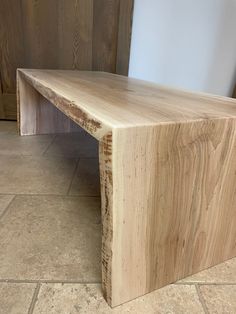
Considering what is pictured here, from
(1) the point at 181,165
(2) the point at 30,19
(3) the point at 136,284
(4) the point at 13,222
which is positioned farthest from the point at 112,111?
(2) the point at 30,19

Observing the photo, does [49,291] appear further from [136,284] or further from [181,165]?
[181,165]

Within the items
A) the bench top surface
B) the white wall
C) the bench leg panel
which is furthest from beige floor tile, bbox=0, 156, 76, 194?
the white wall

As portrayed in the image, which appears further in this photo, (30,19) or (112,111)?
(30,19)

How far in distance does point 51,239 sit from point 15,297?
186 mm

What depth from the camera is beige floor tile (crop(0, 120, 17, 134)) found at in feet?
5.28

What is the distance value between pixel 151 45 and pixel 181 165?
58.5 inches

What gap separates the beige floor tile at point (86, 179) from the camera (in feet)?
3.19

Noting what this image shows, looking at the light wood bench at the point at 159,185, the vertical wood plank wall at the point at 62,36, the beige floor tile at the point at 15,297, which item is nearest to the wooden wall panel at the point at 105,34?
the vertical wood plank wall at the point at 62,36

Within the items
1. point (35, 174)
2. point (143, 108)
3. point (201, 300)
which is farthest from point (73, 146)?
point (201, 300)

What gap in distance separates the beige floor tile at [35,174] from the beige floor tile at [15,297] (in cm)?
41

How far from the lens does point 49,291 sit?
557mm

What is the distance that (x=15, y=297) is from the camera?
0.54 meters

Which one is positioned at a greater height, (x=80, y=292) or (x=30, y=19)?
(x=30, y=19)

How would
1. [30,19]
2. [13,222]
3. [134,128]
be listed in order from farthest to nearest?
1. [30,19]
2. [13,222]
3. [134,128]
